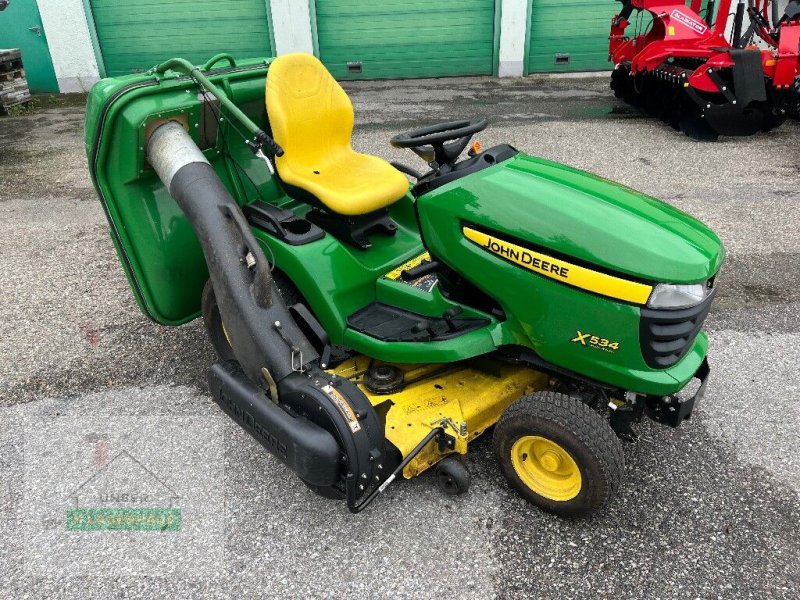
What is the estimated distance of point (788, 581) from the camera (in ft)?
6.47

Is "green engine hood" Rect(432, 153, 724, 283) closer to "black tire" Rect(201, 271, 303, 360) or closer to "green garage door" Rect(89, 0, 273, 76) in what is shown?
"black tire" Rect(201, 271, 303, 360)

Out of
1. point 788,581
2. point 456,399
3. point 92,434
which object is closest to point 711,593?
point 788,581

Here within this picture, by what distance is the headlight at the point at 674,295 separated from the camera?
1924 mm

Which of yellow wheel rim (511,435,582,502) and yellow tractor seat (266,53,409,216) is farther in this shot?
yellow tractor seat (266,53,409,216)

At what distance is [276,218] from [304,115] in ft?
1.71

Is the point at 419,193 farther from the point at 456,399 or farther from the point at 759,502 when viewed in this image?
the point at 759,502

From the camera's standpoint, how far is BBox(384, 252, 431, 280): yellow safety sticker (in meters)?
2.68

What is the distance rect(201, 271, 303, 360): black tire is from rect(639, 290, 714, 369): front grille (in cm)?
136

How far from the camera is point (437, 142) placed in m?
2.30

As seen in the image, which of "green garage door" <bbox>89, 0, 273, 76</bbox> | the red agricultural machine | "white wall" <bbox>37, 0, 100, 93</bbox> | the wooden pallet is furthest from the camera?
"green garage door" <bbox>89, 0, 273, 76</bbox>

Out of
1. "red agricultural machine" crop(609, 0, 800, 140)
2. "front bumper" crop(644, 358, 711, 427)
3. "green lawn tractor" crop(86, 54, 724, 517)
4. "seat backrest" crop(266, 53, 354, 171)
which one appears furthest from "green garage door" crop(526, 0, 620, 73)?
"front bumper" crop(644, 358, 711, 427)

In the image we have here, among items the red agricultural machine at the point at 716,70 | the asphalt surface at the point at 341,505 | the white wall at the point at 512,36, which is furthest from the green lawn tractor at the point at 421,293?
the white wall at the point at 512,36

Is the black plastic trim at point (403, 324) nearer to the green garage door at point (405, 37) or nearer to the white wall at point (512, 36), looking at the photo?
the green garage door at point (405, 37)

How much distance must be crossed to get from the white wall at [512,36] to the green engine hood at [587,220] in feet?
28.3
